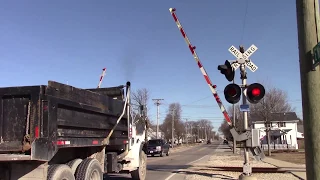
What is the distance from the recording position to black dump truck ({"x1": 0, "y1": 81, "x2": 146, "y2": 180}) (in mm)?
6012

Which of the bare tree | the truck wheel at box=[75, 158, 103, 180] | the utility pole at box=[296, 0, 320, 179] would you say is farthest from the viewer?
the bare tree

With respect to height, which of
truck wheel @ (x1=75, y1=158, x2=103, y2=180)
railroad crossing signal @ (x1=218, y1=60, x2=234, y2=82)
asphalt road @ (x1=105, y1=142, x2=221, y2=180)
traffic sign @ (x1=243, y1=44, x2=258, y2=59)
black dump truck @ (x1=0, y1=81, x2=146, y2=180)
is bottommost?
asphalt road @ (x1=105, y1=142, x2=221, y2=180)

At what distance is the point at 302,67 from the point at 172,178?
9.87 meters

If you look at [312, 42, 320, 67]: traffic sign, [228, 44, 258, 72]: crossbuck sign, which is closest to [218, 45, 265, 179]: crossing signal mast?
[228, 44, 258, 72]: crossbuck sign

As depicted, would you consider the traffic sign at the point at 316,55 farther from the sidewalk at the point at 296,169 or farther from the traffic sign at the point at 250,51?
the sidewalk at the point at 296,169

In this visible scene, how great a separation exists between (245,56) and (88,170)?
662 cm

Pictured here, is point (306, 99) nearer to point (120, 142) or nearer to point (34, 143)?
point (34, 143)

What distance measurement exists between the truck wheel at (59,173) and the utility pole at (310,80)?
4.16 m

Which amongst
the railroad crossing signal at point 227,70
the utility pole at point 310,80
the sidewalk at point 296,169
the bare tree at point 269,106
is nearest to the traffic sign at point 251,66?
the railroad crossing signal at point 227,70

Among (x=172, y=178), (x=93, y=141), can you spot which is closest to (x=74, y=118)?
(x=93, y=141)

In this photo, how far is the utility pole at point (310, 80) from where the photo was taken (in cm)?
450

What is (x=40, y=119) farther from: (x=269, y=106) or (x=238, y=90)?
(x=269, y=106)

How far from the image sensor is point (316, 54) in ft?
14.9

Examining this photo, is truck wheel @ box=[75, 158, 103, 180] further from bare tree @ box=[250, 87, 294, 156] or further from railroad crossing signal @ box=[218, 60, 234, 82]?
bare tree @ box=[250, 87, 294, 156]
